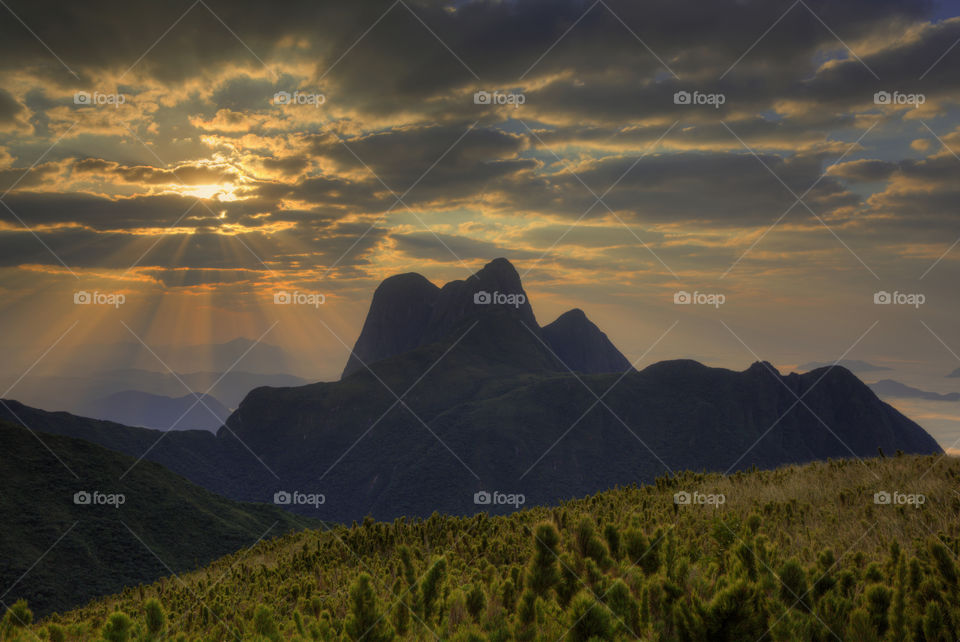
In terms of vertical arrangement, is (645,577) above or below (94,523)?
above

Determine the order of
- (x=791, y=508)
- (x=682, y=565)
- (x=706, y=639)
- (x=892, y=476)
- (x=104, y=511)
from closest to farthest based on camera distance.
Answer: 1. (x=706, y=639)
2. (x=682, y=565)
3. (x=791, y=508)
4. (x=892, y=476)
5. (x=104, y=511)

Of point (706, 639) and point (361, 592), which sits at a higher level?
point (361, 592)

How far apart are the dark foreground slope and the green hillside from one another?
3790 inches

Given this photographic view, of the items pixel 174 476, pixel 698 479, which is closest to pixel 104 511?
pixel 174 476

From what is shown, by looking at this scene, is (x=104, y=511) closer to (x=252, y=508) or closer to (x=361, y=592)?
(x=252, y=508)

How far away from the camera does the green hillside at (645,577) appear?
3.73 metres

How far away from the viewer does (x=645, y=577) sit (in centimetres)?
515

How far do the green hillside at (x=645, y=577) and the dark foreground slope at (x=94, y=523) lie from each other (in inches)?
3790

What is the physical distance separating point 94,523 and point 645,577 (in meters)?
136

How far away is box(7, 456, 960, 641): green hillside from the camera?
3.73m

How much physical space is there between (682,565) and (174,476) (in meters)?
157

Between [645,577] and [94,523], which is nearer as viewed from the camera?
[645,577]

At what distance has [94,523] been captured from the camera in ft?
355

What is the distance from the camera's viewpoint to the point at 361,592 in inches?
145
